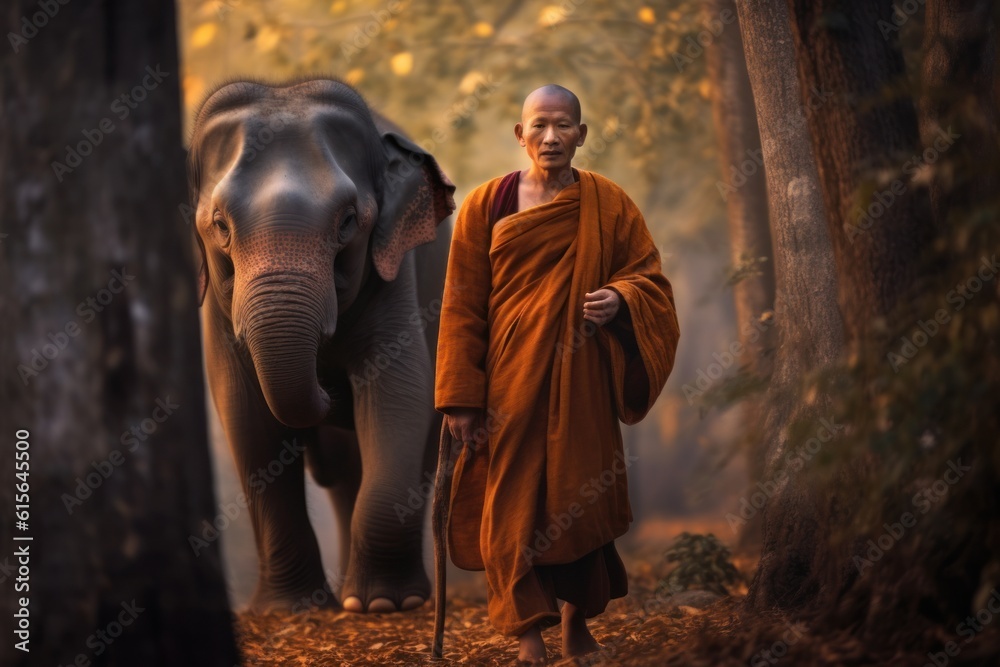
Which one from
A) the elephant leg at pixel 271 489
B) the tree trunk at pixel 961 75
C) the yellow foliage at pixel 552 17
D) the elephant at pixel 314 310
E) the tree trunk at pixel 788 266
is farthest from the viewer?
the yellow foliage at pixel 552 17

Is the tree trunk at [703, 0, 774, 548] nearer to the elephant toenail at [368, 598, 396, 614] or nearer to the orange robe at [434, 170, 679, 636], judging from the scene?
the elephant toenail at [368, 598, 396, 614]

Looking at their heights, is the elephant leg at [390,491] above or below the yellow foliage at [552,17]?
below

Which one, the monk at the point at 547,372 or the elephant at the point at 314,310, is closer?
the monk at the point at 547,372

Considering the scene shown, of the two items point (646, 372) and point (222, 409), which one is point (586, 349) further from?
point (222, 409)

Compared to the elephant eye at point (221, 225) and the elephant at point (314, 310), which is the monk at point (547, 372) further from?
the elephant eye at point (221, 225)

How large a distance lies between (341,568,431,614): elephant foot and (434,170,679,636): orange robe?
1736 mm

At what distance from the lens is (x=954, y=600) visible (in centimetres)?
382

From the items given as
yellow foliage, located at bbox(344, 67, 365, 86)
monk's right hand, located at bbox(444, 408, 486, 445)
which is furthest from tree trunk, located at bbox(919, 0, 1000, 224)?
yellow foliage, located at bbox(344, 67, 365, 86)

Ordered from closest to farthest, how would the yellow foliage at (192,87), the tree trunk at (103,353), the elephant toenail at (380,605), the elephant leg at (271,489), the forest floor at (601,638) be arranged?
the tree trunk at (103,353), the forest floor at (601,638), the elephant toenail at (380,605), the elephant leg at (271,489), the yellow foliage at (192,87)

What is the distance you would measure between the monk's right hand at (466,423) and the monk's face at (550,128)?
1.03 meters

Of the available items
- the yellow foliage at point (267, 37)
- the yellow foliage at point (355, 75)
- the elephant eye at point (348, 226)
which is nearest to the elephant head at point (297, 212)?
the elephant eye at point (348, 226)

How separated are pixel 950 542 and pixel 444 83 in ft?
41.6

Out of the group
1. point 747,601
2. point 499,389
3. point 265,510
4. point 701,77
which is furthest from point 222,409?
point 701,77

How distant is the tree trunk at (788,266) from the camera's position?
5504 millimetres
